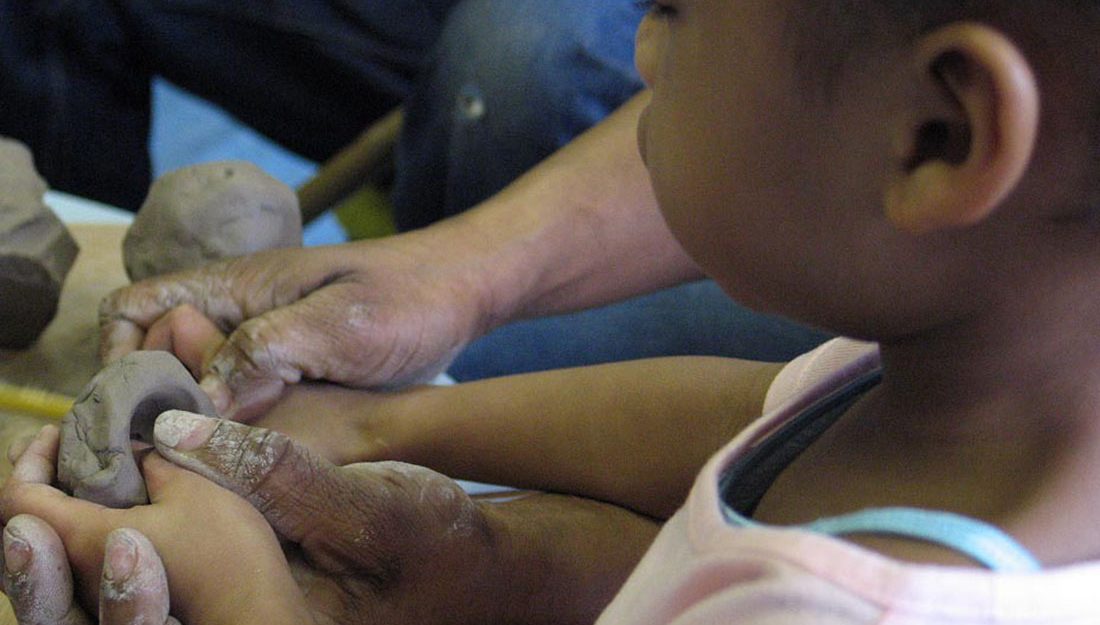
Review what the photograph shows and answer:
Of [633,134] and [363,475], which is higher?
[633,134]

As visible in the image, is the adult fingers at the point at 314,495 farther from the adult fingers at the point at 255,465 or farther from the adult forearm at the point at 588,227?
the adult forearm at the point at 588,227

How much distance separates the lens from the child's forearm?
2.71ft

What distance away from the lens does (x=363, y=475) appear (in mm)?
731

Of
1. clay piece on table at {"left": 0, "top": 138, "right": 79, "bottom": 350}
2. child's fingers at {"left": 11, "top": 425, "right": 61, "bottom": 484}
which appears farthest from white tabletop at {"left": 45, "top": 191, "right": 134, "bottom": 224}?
child's fingers at {"left": 11, "top": 425, "right": 61, "bottom": 484}

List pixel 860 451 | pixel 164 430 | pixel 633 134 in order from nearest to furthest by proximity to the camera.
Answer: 1. pixel 860 451
2. pixel 164 430
3. pixel 633 134

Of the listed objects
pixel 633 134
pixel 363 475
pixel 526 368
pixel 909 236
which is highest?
pixel 909 236

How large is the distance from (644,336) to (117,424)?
554 mm

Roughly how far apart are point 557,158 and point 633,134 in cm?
8

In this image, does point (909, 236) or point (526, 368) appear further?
point (526, 368)

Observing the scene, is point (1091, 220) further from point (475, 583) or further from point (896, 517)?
point (475, 583)

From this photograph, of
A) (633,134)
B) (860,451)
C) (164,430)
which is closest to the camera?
(860,451)


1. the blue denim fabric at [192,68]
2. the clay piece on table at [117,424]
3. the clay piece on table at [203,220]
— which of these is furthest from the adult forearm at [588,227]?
the blue denim fabric at [192,68]

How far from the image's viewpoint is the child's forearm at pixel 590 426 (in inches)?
32.5

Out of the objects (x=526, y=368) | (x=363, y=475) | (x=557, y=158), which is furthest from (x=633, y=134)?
(x=363, y=475)
